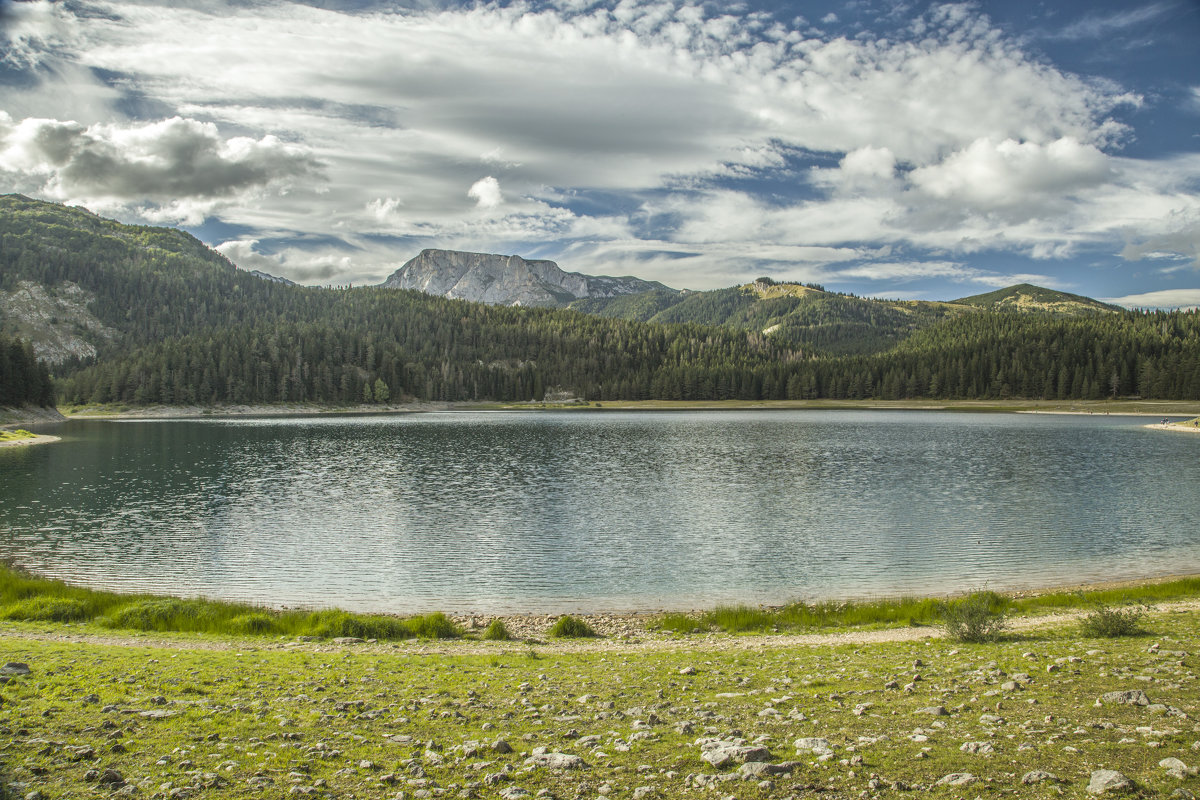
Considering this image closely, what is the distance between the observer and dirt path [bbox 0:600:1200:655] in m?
13.9

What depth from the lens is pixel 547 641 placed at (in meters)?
15.3

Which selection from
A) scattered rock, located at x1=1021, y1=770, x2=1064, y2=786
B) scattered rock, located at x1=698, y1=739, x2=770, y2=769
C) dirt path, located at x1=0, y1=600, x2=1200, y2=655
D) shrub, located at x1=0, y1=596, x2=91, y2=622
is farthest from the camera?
shrub, located at x1=0, y1=596, x2=91, y2=622

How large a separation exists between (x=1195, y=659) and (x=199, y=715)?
1496cm

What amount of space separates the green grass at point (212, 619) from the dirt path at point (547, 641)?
82 cm

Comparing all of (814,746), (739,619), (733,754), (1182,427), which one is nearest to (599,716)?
(733,754)

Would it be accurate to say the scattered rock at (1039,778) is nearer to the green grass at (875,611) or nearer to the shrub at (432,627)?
the green grass at (875,611)

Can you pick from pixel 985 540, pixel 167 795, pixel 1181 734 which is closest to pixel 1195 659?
pixel 1181 734

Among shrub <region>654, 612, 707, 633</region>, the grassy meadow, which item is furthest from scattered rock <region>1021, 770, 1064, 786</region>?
shrub <region>654, 612, 707, 633</region>

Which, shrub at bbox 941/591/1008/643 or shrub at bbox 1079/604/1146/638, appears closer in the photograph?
shrub at bbox 1079/604/1146/638

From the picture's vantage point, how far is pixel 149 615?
642 inches

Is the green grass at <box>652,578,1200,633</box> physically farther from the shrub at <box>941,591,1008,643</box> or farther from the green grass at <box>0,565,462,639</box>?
the green grass at <box>0,565,462,639</box>

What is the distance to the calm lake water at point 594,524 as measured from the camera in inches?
873

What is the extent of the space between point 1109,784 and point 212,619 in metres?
17.9

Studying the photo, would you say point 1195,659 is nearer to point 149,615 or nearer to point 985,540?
point 985,540
